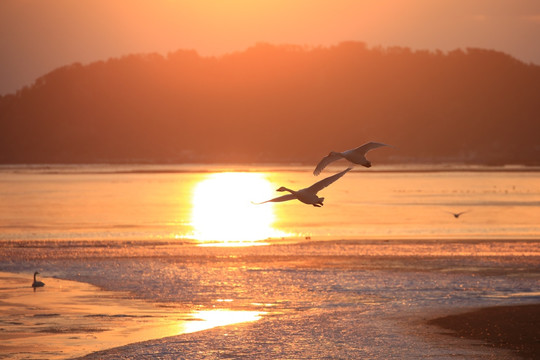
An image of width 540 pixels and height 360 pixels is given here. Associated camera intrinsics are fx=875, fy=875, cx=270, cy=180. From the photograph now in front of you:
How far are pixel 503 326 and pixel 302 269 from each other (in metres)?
12.4

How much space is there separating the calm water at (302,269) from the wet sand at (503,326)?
0.75 metres

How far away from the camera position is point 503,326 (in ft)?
87.8

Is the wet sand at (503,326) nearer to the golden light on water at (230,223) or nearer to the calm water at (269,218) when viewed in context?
the golden light on water at (230,223)

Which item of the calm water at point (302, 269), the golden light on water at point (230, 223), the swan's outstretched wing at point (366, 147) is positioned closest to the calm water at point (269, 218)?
the golden light on water at point (230, 223)

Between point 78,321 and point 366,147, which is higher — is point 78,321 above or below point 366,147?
below

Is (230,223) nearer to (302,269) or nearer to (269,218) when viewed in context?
(269,218)

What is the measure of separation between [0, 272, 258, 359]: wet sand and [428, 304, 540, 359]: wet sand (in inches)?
254

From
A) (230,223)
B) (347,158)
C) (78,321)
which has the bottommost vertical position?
(78,321)

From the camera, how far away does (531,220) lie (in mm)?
63875

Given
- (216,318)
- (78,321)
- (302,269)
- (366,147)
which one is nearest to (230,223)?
(302,269)

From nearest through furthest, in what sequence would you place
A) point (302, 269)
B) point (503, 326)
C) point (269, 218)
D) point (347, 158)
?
point (347, 158), point (503, 326), point (302, 269), point (269, 218)

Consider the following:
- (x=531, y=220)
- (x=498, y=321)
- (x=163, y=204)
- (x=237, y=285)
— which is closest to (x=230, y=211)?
(x=163, y=204)

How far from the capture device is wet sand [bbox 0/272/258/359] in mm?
24156

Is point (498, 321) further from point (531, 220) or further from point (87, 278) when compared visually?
point (531, 220)
